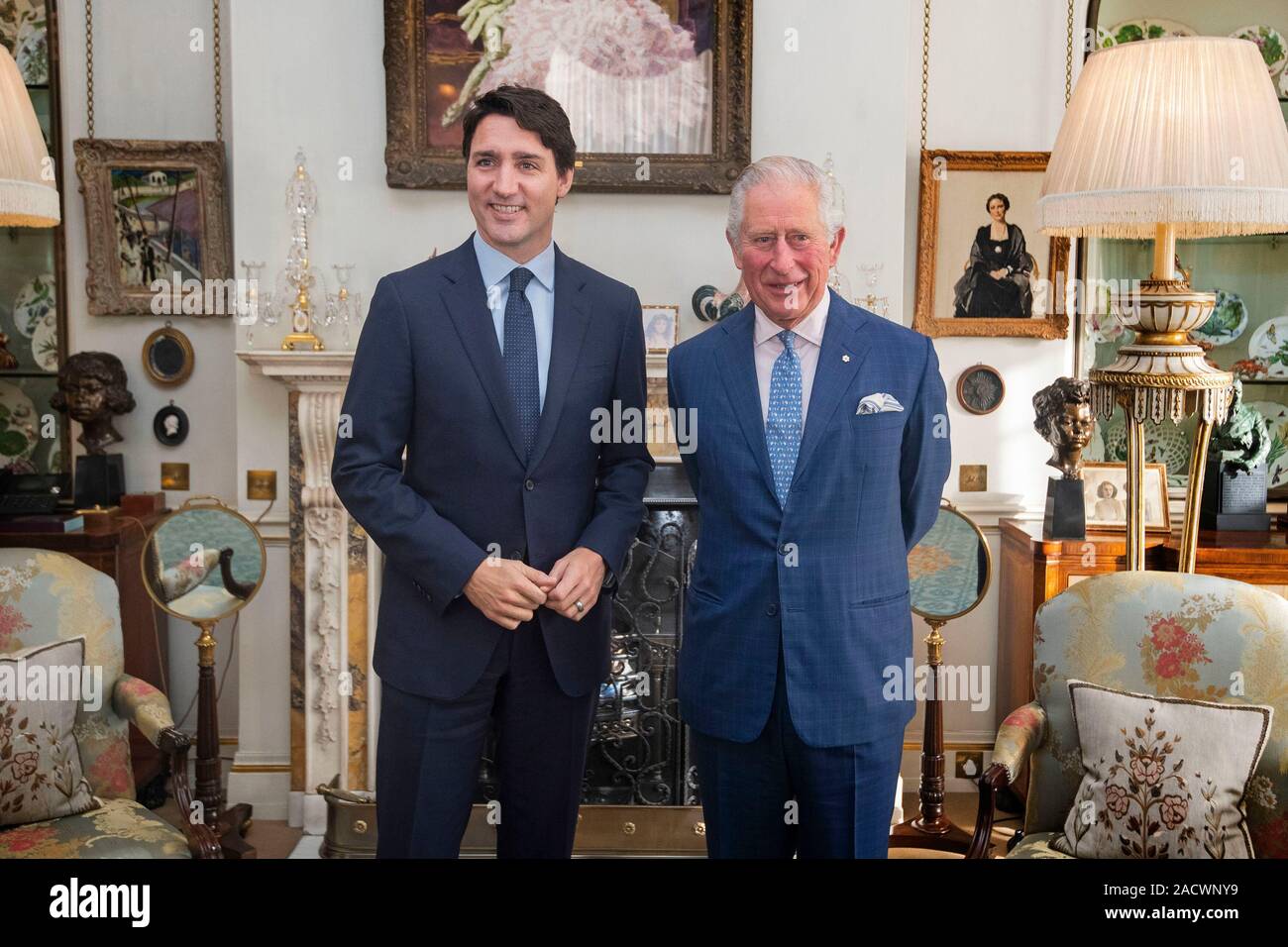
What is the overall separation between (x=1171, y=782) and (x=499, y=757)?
3.83 ft

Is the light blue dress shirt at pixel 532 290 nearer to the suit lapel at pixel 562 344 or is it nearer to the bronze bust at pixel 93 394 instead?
the suit lapel at pixel 562 344

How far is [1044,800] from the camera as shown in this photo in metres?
2.20

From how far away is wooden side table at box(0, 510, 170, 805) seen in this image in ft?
10.5

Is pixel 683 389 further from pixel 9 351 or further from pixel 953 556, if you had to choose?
pixel 9 351

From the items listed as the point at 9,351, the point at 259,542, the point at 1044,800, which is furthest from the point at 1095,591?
the point at 9,351

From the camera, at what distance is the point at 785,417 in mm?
1803

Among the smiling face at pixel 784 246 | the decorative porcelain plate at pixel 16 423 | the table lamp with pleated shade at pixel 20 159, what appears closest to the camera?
the smiling face at pixel 784 246

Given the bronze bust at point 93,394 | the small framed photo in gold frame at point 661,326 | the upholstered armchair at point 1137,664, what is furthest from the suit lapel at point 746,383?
the bronze bust at point 93,394

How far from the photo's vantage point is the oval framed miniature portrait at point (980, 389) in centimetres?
358

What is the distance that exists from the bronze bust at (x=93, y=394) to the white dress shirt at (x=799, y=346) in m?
2.35

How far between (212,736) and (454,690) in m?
1.58

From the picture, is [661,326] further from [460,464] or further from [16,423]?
[16,423]

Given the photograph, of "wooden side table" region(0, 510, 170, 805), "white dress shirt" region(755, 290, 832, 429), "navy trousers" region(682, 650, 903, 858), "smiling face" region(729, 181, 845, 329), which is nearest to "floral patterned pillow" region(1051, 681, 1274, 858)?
"navy trousers" region(682, 650, 903, 858)

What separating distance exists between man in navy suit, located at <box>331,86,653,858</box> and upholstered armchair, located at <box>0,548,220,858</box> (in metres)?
0.58
